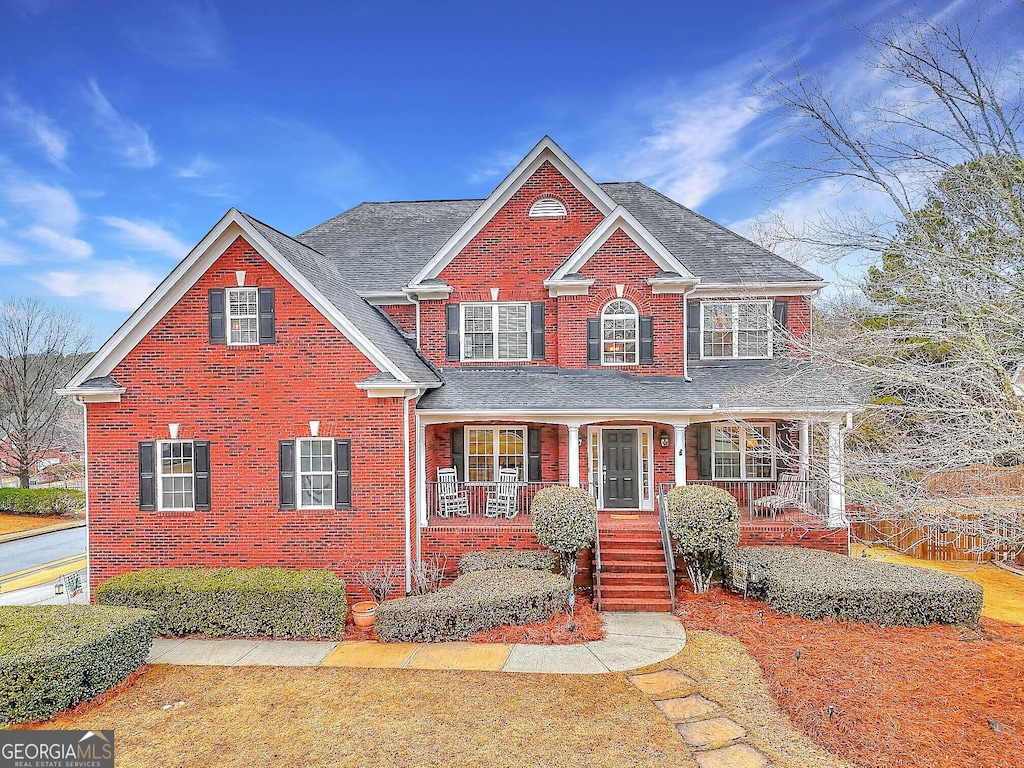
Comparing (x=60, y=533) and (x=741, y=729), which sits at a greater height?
(x=741, y=729)

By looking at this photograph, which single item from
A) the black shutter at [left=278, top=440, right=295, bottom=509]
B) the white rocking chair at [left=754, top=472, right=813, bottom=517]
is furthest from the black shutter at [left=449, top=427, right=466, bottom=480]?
the white rocking chair at [left=754, top=472, right=813, bottom=517]

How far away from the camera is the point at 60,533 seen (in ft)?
75.5

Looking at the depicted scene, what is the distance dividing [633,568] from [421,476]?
5.19 m

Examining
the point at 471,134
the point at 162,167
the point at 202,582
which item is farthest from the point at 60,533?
the point at 471,134

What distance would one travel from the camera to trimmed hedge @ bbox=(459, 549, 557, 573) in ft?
37.4

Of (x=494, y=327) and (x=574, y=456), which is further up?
(x=494, y=327)

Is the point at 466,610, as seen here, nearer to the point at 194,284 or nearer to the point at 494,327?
the point at 494,327

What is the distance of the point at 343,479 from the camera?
1138 cm

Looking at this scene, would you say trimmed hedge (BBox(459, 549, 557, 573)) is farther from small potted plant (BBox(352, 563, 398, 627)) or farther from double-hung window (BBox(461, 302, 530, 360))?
double-hung window (BBox(461, 302, 530, 360))

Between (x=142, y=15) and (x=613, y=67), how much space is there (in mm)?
12555

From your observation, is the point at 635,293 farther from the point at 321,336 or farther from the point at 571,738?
the point at 571,738

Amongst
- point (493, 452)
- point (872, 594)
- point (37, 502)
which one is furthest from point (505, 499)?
point (37, 502)

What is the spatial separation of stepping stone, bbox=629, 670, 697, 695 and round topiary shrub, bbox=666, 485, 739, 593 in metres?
3.37

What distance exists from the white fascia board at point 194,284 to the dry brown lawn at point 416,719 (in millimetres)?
5880
